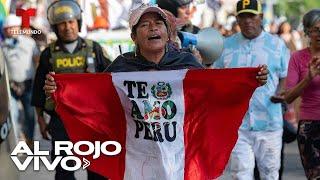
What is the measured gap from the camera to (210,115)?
17.9ft

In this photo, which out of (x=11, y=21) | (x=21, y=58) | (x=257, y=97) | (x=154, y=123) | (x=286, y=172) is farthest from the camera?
(x=21, y=58)

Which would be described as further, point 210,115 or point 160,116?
point 210,115

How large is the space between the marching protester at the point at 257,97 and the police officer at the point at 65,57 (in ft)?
3.21

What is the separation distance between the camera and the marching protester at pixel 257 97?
7.72 m

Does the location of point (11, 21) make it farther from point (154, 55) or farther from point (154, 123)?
point (154, 123)

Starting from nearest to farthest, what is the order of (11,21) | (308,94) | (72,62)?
1. (308,94)
2. (72,62)
3. (11,21)

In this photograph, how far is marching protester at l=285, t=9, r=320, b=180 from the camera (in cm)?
699

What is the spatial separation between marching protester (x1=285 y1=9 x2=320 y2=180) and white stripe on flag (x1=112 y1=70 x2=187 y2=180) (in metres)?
1.79

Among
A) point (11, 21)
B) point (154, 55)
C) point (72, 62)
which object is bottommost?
point (72, 62)

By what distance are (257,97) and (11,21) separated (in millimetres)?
4142

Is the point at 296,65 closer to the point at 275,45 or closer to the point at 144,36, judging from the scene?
the point at 275,45

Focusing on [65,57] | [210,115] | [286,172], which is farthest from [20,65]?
[210,115]

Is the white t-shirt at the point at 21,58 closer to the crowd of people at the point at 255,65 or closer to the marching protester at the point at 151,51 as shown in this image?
the crowd of people at the point at 255,65

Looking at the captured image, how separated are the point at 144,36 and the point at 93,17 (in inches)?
275
